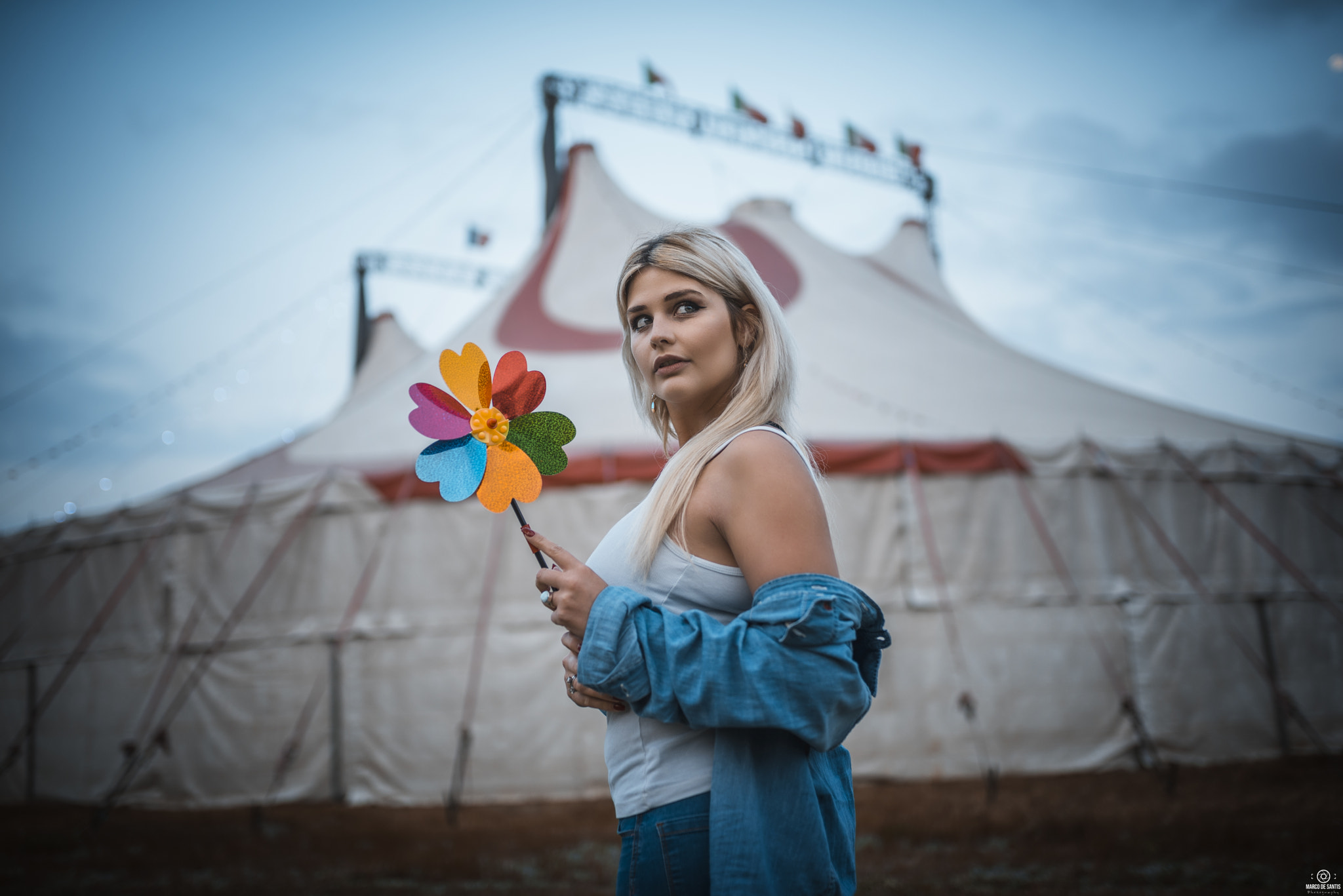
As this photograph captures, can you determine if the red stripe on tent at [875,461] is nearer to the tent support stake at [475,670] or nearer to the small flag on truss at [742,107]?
the tent support stake at [475,670]

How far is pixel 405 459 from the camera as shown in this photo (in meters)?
5.64

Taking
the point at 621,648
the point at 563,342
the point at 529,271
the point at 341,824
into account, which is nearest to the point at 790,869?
the point at 621,648

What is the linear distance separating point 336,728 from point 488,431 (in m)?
4.95

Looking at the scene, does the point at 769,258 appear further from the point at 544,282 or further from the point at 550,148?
the point at 550,148

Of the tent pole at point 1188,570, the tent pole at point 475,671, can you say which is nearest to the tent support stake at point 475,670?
the tent pole at point 475,671

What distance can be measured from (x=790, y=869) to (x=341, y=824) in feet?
14.6

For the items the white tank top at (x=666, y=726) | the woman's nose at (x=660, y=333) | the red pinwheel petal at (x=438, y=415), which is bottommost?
the white tank top at (x=666, y=726)

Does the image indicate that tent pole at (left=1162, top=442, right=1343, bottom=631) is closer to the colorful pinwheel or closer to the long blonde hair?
the long blonde hair

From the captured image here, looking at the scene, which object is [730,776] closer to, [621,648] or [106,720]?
[621,648]

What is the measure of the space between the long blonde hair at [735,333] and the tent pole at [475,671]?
437 cm

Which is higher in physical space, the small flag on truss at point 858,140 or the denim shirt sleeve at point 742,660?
the small flag on truss at point 858,140

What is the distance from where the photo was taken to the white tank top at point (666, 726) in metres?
1.00

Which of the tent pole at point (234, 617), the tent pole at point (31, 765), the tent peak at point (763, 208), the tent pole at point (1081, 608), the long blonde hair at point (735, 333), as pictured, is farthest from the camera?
the tent peak at point (763, 208)

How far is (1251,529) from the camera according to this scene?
5684 millimetres
